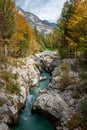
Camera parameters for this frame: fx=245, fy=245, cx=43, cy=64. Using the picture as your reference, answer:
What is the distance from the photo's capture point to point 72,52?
2360 inches

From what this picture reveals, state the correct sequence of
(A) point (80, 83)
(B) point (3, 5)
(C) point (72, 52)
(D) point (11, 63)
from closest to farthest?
(A) point (80, 83) → (B) point (3, 5) → (D) point (11, 63) → (C) point (72, 52)

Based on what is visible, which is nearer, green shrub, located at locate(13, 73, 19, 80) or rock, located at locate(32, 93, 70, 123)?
rock, located at locate(32, 93, 70, 123)

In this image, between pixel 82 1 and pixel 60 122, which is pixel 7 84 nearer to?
pixel 60 122

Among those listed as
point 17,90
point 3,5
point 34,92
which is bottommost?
point 34,92

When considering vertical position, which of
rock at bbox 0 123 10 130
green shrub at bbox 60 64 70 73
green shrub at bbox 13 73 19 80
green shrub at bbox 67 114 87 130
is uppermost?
green shrub at bbox 60 64 70 73

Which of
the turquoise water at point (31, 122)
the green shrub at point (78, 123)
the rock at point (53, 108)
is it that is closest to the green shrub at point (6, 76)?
the turquoise water at point (31, 122)

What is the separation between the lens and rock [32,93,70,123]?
3042 centimetres

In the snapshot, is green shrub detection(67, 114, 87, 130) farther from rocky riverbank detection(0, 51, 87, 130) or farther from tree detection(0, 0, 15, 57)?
tree detection(0, 0, 15, 57)

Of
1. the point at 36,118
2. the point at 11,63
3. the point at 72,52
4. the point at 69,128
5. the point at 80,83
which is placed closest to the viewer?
the point at 69,128

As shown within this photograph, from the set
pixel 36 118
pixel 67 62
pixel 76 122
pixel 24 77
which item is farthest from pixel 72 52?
pixel 76 122

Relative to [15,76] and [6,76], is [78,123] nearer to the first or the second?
[6,76]

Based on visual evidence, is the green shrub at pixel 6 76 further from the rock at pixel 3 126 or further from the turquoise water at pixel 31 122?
the rock at pixel 3 126

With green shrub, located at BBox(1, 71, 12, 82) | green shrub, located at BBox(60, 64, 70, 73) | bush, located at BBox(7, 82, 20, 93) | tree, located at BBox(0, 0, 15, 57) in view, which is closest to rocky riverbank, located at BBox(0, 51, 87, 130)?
bush, located at BBox(7, 82, 20, 93)

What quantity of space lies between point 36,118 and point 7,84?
7.65 meters
